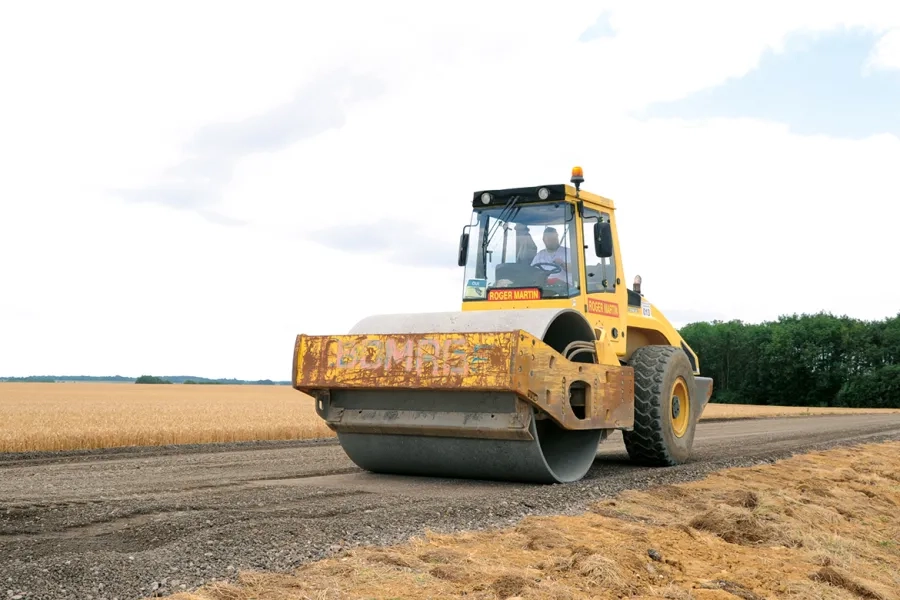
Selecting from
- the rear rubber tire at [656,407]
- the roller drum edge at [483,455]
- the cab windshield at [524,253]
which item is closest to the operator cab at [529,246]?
the cab windshield at [524,253]

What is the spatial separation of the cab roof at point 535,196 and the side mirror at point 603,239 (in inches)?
22.6

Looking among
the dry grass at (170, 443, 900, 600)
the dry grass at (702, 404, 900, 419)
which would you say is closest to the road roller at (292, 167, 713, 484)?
the dry grass at (170, 443, 900, 600)

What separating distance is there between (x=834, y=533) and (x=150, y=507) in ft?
17.6

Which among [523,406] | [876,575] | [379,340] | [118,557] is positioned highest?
[379,340]

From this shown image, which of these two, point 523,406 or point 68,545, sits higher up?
point 523,406

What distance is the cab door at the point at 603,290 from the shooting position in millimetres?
9820

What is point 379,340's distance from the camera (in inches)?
328

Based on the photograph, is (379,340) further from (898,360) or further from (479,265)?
(898,360)

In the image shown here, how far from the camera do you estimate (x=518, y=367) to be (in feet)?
25.0

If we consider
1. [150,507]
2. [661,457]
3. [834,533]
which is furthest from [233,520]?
[661,457]

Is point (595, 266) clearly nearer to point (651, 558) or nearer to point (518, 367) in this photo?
point (518, 367)

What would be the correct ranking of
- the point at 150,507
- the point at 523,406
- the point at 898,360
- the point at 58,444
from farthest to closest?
the point at 898,360, the point at 58,444, the point at 523,406, the point at 150,507

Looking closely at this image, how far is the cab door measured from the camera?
32.2ft

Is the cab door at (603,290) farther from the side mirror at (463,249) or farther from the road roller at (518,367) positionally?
the side mirror at (463,249)
